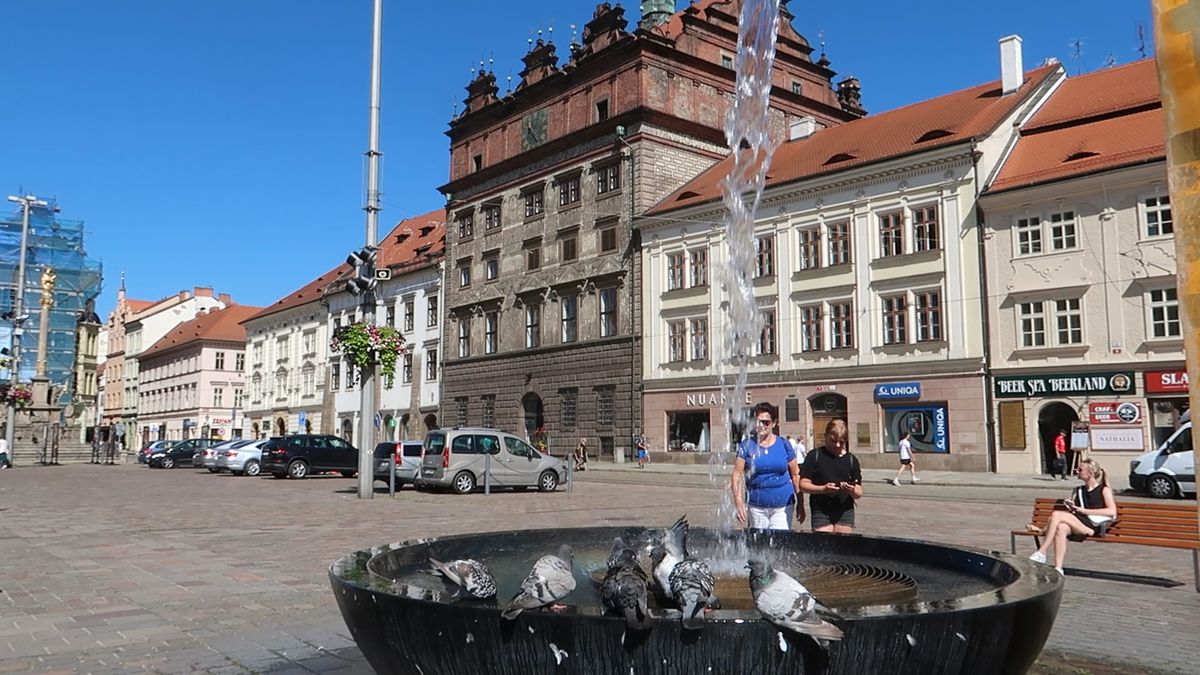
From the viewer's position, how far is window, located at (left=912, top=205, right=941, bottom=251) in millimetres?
32938

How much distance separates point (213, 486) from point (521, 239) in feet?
84.5

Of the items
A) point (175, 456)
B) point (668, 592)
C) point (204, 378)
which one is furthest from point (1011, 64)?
point (204, 378)

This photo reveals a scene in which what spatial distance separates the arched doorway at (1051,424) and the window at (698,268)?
1461cm

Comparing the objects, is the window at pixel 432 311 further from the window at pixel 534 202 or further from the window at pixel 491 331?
the window at pixel 534 202

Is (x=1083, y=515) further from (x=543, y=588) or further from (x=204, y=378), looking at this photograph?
(x=204, y=378)

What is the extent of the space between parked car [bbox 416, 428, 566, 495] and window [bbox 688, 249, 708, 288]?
54.7ft

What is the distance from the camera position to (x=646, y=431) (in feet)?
137

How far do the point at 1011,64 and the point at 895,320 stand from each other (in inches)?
434

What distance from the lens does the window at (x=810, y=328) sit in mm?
36188

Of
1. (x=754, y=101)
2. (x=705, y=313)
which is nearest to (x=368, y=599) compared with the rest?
(x=754, y=101)

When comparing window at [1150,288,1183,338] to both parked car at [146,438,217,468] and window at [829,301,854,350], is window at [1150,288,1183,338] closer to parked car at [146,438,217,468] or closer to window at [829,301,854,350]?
window at [829,301,854,350]

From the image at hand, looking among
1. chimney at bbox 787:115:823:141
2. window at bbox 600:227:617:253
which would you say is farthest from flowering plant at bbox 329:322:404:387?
chimney at bbox 787:115:823:141

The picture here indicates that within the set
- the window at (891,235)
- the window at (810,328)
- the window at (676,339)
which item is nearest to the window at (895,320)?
the window at (891,235)

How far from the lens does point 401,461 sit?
2630cm
